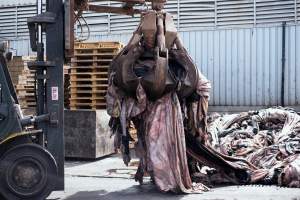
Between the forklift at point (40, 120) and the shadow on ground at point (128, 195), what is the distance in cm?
80

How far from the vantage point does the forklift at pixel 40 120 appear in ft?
24.2

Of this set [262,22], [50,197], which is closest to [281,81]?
[262,22]

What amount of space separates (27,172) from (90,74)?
18.5ft

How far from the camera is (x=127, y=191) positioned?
8.76 metres

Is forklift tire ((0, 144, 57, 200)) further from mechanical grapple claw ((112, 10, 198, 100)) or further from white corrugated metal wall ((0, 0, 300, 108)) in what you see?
white corrugated metal wall ((0, 0, 300, 108))

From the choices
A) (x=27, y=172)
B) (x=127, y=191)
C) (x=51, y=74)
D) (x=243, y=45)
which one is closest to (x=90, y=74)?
(x=127, y=191)

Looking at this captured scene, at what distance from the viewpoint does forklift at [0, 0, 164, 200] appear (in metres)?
7.39

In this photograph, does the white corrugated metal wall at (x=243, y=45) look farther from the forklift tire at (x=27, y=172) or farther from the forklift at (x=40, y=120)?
the forklift tire at (x=27, y=172)

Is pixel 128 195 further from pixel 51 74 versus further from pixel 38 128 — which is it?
pixel 51 74

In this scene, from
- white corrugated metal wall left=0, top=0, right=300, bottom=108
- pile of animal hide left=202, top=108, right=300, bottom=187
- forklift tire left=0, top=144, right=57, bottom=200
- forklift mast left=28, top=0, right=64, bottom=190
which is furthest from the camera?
white corrugated metal wall left=0, top=0, right=300, bottom=108

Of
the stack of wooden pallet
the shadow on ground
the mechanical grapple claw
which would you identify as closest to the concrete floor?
the shadow on ground

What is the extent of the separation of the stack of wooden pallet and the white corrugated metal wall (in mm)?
5135

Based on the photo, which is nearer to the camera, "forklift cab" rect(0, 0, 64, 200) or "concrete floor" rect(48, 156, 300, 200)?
"forklift cab" rect(0, 0, 64, 200)

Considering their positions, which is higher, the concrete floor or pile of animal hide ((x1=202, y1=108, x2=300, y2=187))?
pile of animal hide ((x1=202, y1=108, x2=300, y2=187))
